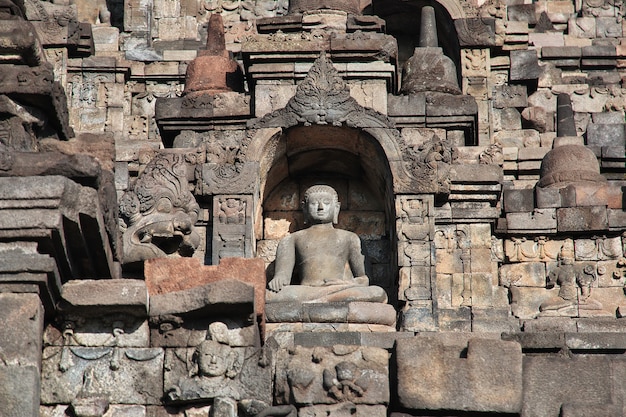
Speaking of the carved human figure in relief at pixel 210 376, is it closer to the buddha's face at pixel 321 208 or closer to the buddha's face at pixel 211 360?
the buddha's face at pixel 211 360

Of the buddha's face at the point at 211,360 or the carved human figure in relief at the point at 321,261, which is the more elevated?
the carved human figure in relief at the point at 321,261

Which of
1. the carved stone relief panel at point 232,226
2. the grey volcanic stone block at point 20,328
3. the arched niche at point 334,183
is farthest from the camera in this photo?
the arched niche at point 334,183

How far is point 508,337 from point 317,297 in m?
2.67

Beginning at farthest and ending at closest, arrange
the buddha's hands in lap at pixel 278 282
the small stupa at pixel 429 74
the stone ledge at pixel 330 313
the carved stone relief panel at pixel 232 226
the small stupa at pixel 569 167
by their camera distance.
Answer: the small stupa at pixel 429 74 < the small stupa at pixel 569 167 < the carved stone relief panel at pixel 232 226 < the buddha's hands in lap at pixel 278 282 < the stone ledge at pixel 330 313

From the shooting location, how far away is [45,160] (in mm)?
15352

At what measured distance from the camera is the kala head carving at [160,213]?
A: 18.8 m

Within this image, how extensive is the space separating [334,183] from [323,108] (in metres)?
1.58

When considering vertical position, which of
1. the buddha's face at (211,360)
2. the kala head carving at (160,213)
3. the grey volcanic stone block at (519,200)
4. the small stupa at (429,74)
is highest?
the small stupa at (429,74)

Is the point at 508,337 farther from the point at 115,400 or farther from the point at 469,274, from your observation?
the point at 115,400

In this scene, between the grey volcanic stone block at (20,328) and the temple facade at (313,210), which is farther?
the temple facade at (313,210)

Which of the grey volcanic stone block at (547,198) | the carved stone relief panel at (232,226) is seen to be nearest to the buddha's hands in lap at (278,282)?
the carved stone relief panel at (232,226)

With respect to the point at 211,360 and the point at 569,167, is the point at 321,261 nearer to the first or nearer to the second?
the point at 569,167

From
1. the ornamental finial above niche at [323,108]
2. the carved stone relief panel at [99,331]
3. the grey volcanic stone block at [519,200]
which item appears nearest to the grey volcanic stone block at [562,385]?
the carved stone relief panel at [99,331]

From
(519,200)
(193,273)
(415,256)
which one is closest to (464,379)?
(193,273)
